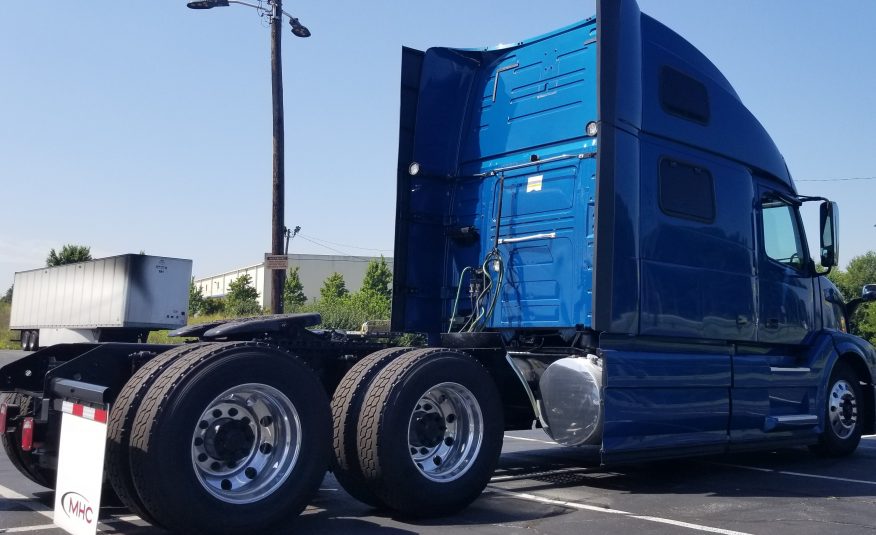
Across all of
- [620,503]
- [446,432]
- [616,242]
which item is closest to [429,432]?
[446,432]

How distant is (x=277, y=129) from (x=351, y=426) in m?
11.2

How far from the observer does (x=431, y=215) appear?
321 inches

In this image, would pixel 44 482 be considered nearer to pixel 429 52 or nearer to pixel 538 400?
pixel 538 400

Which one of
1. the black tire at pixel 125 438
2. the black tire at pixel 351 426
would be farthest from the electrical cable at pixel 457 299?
the black tire at pixel 125 438

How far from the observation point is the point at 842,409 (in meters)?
9.16

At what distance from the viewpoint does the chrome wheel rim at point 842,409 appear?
9.02 meters

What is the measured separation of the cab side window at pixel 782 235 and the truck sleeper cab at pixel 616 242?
2 centimetres

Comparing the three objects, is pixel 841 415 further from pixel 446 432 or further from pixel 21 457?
pixel 21 457

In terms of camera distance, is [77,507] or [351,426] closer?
[77,507]

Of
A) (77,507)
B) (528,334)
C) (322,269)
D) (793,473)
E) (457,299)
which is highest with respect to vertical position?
(322,269)

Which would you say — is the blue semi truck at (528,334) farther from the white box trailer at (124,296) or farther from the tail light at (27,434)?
the white box trailer at (124,296)

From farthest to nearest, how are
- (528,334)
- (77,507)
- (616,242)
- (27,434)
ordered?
(528,334) → (616,242) → (27,434) → (77,507)

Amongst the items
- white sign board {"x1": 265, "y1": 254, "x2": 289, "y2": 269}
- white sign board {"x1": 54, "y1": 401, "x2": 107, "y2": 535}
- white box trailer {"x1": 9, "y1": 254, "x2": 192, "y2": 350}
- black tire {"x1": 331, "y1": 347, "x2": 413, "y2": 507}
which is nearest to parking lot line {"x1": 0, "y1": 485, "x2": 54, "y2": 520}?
white sign board {"x1": 54, "y1": 401, "x2": 107, "y2": 535}

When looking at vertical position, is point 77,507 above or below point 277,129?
below
